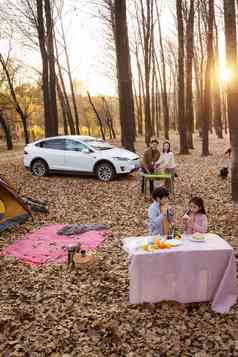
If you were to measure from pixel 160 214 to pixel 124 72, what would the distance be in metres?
10.5

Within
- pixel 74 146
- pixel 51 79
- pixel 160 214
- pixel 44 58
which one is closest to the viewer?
pixel 160 214

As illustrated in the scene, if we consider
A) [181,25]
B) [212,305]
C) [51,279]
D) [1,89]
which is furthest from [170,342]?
[1,89]

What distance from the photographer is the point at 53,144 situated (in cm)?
1298

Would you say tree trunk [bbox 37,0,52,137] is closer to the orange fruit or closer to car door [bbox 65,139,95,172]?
car door [bbox 65,139,95,172]

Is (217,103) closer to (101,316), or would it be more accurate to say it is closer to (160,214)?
(160,214)

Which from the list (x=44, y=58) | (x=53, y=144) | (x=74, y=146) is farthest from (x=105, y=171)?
(x=44, y=58)

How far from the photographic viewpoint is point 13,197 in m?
8.04

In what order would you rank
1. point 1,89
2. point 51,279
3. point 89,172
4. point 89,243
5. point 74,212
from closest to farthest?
1. point 51,279
2. point 89,243
3. point 74,212
4. point 89,172
5. point 1,89

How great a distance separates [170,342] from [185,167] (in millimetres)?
11076

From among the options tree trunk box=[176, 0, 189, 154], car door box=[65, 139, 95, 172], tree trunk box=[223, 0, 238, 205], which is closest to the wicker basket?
tree trunk box=[223, 0, 238, 205]

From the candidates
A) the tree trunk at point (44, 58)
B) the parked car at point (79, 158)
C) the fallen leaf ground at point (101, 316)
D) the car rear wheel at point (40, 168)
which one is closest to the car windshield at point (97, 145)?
the parked car at point (79, 158)

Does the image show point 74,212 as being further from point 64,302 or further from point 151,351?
point 151,351

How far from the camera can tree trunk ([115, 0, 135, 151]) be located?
1377cm

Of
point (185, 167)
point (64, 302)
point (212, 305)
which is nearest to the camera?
point (212, 305)
